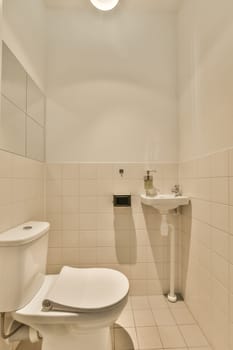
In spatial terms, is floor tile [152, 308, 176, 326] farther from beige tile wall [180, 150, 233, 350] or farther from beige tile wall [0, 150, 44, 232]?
beige tile wall [0, 150, 44, 232]

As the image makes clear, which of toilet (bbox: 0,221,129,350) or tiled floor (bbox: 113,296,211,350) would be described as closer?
toilet (bbox: 0,221,129,350)

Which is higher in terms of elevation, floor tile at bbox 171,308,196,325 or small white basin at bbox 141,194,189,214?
small white basin at bbox 141,194,189,214

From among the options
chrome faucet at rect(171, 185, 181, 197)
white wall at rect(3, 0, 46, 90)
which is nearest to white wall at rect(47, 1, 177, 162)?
white wall at rect(3, 0, 46, 90)

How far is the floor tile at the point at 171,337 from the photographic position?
1.36 metres

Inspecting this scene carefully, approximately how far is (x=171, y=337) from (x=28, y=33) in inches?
94.2

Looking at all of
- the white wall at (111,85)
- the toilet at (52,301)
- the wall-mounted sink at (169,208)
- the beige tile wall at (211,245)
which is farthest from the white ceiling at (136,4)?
the toilet at (52,301)

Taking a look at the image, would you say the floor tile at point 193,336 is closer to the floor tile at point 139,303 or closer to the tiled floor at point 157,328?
the tiled floor at point 157,328

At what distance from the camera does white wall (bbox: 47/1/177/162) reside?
191cm

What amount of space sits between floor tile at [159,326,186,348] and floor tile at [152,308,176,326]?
0.13ft

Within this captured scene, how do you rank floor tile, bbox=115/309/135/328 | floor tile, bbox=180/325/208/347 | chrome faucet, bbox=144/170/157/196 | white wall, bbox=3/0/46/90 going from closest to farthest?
1. white wall, bbox=3/0/46/90
2. floor tile, bbox=180/325/208/347
3. floor tile, bbox=115/309/135/328
4. chrome faucet, bbox=144/170/157/196

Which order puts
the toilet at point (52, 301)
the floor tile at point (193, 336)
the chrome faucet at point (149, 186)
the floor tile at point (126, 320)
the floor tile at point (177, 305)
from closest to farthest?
the toilet at point (52, 301)
the floor tile at point (193, 336)
the floor tile at point (126, 320)
the floor tile at point (177, 305)
the chrome faucet at point (149, 186)

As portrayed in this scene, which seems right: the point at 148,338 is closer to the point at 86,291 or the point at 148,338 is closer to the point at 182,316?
the point at 182,316

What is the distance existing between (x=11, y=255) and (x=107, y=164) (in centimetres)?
111

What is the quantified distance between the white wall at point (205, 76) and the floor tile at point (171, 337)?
1.28 m
